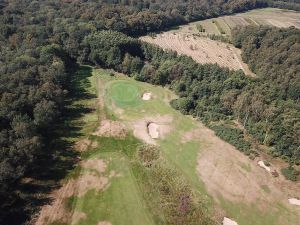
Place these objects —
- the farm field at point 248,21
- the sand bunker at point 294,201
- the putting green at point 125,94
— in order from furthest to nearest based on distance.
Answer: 1. the farm field at point 248,21
2. the putting green at point 125,94
3. the sand bunker at point 294,201

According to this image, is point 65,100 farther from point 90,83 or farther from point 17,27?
point 17,27

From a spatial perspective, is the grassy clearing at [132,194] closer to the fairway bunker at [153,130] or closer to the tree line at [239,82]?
the fairway bunker at [153,130]

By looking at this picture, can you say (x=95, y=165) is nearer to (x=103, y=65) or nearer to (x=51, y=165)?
(x=51, y=165)

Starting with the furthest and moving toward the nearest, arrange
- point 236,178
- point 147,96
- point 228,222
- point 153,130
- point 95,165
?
point 147,96
point 153,130
point 95,165
point 236,178
point 228,222

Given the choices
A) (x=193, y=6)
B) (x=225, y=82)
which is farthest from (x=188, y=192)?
(x=193, y=6)

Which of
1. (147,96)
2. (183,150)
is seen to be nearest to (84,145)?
(183,150)

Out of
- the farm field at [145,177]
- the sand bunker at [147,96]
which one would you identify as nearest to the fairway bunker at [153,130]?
the farm field at [145,177]
